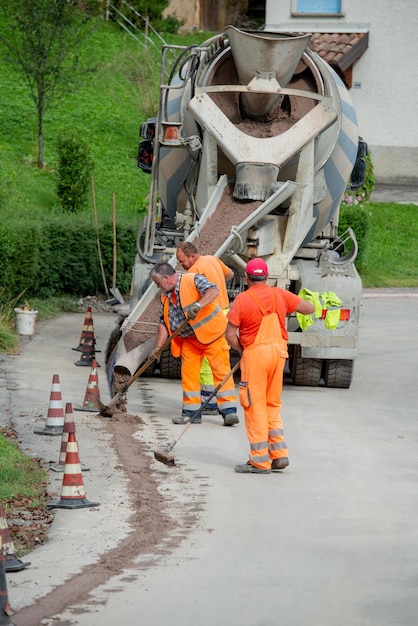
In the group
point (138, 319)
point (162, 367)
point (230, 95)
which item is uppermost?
point (230, 95)

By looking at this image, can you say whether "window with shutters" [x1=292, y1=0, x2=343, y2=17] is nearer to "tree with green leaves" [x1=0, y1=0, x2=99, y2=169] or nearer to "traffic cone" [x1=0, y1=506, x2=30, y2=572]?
"tree with green leaves" [x1=0, y1=0, x2=99, y2=169]

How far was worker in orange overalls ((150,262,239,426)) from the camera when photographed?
1167cm

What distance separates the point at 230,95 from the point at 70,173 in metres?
10.5

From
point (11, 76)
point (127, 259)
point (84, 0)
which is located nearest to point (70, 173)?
point (127, 259)

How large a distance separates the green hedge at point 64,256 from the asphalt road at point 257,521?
A: 3929 mm

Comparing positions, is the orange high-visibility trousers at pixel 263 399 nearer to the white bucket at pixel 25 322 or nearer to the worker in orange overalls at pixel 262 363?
the worker in orange overalls at pixel 262 363

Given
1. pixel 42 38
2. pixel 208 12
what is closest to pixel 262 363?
pixel 42 38

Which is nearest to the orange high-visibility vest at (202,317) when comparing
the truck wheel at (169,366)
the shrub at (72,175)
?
the truck wheel at (169,366)

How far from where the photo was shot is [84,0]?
2884cm

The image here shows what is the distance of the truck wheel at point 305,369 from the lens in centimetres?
1416

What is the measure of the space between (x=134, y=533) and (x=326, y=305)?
596cm

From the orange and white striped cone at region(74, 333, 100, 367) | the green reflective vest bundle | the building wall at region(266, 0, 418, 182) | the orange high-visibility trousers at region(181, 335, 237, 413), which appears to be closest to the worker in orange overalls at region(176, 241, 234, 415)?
the orange high-visibility trousers at region(181, 335, 237, 413)

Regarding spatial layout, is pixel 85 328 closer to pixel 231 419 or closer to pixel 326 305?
pixel 326 305

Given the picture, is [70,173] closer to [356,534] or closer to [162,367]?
[162,367]
